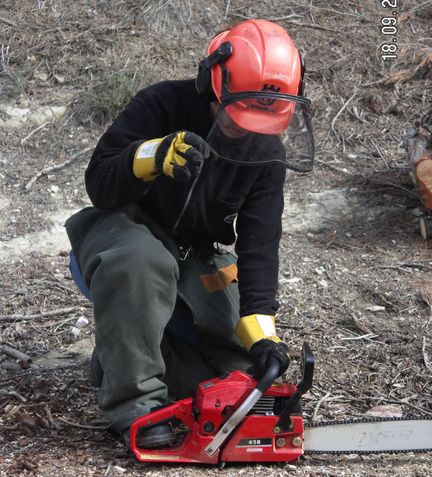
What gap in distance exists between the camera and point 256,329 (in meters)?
2.98

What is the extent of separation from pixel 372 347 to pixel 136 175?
66.8 inches

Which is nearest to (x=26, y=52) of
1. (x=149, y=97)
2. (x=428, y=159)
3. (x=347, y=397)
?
(x=428, y=159)

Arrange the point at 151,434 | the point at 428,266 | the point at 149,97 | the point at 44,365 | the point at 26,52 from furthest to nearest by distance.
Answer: the point at 26,52 → the point at 428,266 → the point at 44,365 → the point at 149,97 → the point at 151,434

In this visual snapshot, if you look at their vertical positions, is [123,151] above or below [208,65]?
below

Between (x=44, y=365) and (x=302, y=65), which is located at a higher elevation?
(x=302, y=65)

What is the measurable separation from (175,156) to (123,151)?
30 cm

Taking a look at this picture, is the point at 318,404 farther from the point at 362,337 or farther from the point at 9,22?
the point at 9,22

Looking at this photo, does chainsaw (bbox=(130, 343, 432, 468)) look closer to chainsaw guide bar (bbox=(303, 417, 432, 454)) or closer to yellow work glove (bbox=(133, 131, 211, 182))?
chainsaw guide bar (bbox=(303, 417, 432, 454))

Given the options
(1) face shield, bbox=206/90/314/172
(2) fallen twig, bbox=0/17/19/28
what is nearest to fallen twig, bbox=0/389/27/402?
(1) face shield, bbox=206/90/314/172

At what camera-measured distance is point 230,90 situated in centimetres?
280

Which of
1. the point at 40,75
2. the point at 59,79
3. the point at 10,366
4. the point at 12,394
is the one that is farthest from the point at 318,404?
the point at 40,75

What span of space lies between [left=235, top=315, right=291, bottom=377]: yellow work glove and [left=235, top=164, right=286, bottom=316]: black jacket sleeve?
0.13ft

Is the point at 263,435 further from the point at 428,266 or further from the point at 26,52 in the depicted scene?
the point at 26,52
